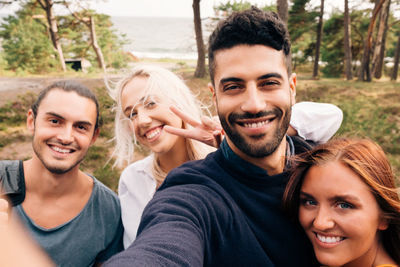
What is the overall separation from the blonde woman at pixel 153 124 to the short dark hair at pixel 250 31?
83cm

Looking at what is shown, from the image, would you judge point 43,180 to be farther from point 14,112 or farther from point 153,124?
point 14,112

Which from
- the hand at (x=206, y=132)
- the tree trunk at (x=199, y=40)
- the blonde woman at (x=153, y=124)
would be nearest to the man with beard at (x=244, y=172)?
the hand at (x=206, y=132)

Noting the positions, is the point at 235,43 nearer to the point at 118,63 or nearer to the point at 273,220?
the point at 273,220

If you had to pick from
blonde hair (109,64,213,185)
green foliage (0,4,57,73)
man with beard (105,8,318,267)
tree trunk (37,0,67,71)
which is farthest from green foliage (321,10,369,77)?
man with beard (105,8,318,267)

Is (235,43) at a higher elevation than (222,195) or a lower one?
higher

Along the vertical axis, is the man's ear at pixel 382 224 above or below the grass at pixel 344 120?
above

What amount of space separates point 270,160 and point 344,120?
655 centimetres

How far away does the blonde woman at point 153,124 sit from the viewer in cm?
254

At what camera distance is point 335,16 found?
20.9m

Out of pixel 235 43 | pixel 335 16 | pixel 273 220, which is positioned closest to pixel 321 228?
pixel 273 220

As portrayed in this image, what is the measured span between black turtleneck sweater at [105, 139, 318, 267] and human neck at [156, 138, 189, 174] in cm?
107

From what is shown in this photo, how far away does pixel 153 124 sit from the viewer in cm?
255

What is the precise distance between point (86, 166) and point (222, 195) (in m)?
4.70

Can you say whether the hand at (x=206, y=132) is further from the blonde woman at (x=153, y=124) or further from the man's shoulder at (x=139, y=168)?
the man's shoulder at (x=139, y=168)
